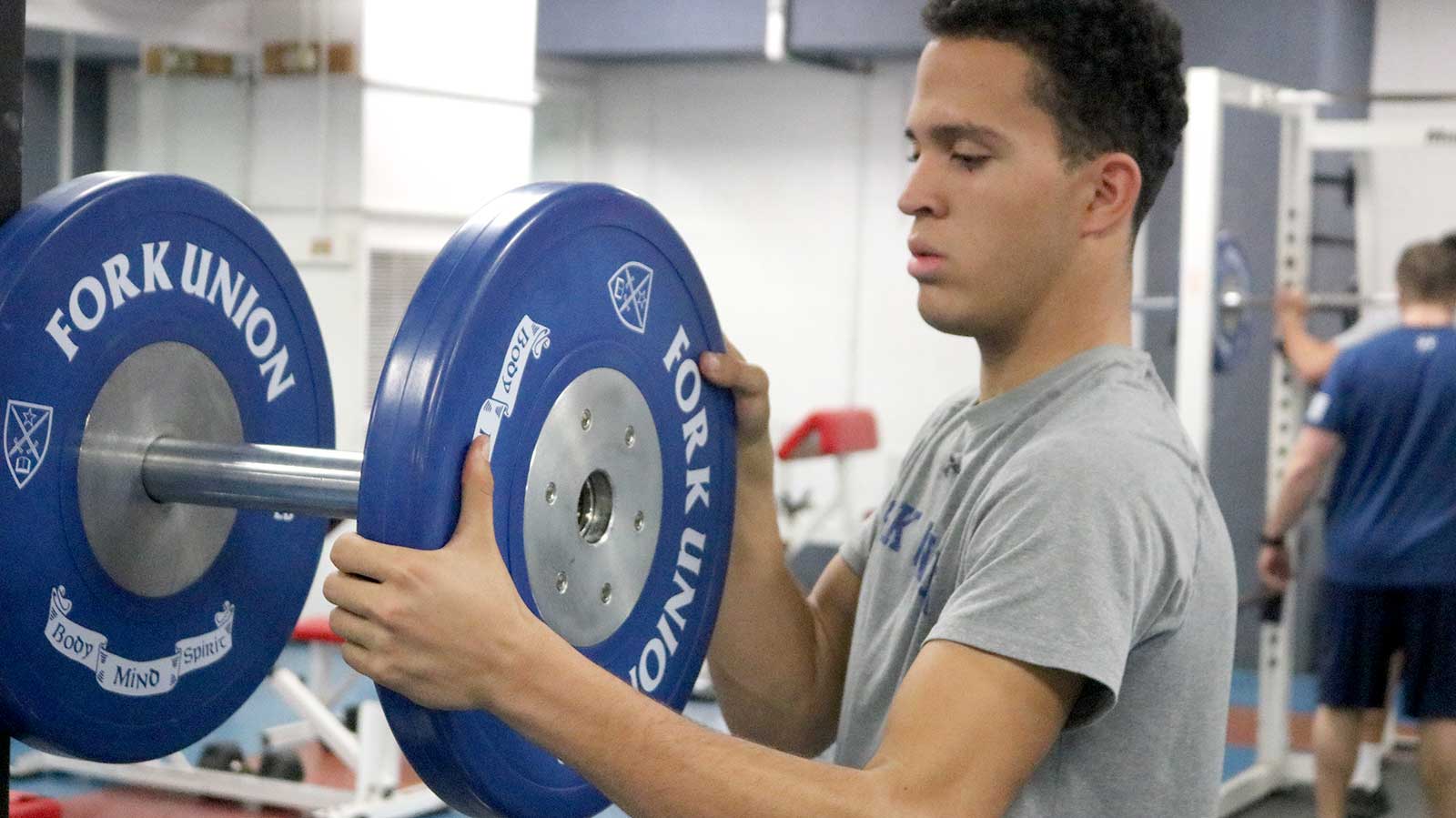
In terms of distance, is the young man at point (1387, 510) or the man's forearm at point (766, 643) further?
the young man at point (1387, 510)

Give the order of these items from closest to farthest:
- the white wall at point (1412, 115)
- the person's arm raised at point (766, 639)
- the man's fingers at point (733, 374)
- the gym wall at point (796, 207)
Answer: the man's fingers at point (733, 374) → the person's arm raised at point (766, 639) → the white wall at point (1412, 115) → the gym wall at point (796, 207)

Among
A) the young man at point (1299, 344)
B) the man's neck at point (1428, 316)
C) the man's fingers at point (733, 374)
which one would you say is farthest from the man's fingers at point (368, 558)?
the young man at point (1299, 344)

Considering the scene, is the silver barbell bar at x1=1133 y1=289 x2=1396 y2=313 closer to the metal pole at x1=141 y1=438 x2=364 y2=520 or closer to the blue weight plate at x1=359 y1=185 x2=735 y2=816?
the blue weight plate at x1=359 y1=185 x2=735 y2=816

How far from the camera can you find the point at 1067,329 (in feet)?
4.39

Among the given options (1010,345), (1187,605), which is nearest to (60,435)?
(1010,345)

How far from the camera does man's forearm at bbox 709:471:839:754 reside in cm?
160

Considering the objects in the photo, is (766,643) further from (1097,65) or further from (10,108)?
(10,108)

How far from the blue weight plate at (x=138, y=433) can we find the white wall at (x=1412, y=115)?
20.9 ft

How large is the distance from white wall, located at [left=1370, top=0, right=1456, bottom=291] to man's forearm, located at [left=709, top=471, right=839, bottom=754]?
607 cm

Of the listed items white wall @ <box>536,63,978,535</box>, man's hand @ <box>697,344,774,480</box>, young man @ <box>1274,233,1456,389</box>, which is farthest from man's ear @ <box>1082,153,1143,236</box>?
white wall @ <box>536,63,978,535</box>

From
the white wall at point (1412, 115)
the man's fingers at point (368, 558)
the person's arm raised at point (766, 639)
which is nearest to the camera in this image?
the man's fingers at point (368, 558)

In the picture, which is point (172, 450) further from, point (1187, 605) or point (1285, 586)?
point (1285, 586)

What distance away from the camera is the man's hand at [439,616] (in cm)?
104

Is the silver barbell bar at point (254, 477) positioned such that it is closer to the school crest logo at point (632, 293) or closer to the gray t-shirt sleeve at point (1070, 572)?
the school crest logo at point (632, 293)
